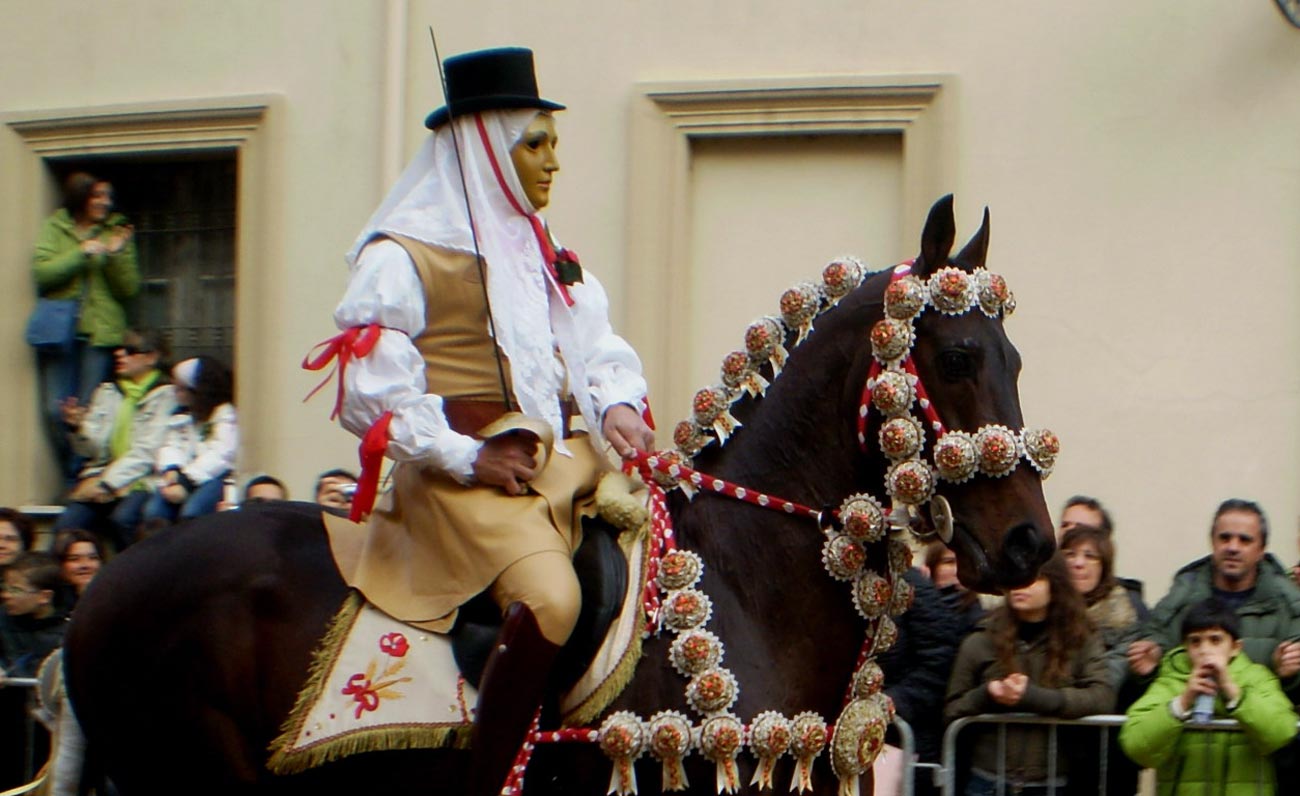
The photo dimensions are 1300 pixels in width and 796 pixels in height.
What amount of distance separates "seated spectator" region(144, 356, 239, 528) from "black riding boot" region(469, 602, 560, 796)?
197 inches

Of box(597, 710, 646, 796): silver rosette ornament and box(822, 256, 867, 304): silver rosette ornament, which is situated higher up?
box(822, 256, 867, 304): silver rosette ornament

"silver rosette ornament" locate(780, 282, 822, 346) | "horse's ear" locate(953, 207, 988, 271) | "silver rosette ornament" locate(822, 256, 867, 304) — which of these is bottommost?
"silver rosette ornament" locate(780, 282, 822, 346)

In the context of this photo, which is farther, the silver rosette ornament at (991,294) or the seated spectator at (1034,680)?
the seated spectator at (1034,680)

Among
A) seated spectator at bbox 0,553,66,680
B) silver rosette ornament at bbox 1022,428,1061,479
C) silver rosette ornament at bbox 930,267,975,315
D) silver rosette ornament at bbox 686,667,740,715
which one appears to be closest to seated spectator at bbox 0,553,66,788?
seated spectator at bbox 0,553,66,680

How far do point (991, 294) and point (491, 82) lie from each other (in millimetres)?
1421

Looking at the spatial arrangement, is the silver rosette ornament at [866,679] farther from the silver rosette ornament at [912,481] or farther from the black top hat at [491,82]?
the black top hat at [491,82]

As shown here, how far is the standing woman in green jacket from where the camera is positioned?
1101 centimetres

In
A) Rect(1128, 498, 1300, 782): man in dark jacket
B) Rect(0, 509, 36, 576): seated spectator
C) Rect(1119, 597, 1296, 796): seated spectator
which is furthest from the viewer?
Rect(0, 509, 36, 576): seated spectator

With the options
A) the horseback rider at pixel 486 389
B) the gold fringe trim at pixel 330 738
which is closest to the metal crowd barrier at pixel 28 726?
the gold fringe trim at pixel 330 738

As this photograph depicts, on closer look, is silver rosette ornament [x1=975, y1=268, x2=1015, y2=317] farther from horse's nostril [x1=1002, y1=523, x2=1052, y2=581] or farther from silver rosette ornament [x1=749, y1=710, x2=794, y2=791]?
silver rosette ornament [x1=749, y1=710, x2=794, y2=791]

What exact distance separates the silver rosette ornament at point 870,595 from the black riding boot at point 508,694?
0.73 metres

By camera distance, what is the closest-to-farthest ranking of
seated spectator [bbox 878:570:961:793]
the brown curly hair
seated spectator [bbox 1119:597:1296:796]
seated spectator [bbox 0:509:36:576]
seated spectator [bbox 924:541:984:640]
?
seated spectator [bbox 1119:597:1296:796] → the brown curly hair → seated spectator [bbox 878:570:961:793] → seated spectator [bbox 924:541:984:640] → seated spectator [bbox 0:509:36:576]

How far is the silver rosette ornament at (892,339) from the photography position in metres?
4.57

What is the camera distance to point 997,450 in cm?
447
